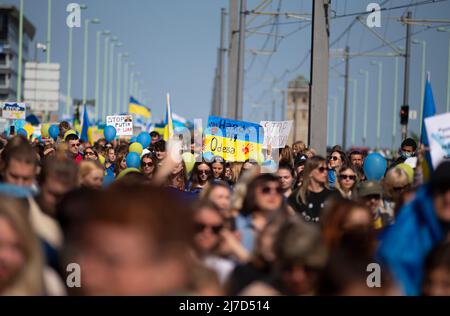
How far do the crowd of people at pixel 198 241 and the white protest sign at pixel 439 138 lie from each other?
3.40ft

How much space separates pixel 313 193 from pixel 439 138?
158 centimetres

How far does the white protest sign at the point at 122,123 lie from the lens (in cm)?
2378

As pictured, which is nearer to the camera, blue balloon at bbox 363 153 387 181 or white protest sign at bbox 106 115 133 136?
blue balloon at bbox 363 153 387 181

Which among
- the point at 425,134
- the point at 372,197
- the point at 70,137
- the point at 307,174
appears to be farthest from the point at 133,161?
the point at 425,134

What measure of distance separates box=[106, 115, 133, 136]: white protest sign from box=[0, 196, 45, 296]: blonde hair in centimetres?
1887

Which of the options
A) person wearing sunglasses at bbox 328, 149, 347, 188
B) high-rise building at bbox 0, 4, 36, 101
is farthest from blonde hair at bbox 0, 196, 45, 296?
high-rise building at bbox 0, 4, 36, 101

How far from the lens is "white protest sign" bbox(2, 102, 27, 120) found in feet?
82.9

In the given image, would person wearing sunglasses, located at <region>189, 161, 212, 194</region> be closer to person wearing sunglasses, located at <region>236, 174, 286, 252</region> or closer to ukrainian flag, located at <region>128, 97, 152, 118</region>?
person wearing sunglasses, located at <region>236, 174, 286, 252</region>

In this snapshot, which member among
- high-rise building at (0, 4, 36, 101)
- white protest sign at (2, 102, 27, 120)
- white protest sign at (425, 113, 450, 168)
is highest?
high-rise building at (0, 4, 36, 101)

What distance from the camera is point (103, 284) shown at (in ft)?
13.9

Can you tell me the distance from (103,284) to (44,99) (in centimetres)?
3513

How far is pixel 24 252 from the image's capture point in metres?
4.82

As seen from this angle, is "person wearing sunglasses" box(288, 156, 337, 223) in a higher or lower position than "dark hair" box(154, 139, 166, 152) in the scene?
lower

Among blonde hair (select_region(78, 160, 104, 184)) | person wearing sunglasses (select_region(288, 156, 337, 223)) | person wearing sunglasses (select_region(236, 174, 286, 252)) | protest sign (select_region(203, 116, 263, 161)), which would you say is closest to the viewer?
person wearing sunglasses (select_region(236, 174, 286, 252))
